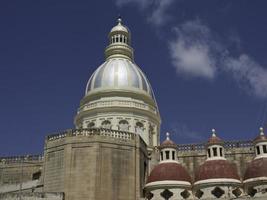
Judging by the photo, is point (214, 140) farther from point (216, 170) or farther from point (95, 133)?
point (95, 133)

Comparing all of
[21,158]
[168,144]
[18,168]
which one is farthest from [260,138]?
[21,158]

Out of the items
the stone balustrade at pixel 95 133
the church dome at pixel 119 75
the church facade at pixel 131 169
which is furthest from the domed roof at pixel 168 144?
the church dome at pixel 119 75

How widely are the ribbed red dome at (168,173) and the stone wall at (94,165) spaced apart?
1.55 metres

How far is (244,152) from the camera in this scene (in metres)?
47.2

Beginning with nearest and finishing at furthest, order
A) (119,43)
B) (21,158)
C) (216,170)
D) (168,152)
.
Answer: (216,170), (168,152), (21,158), (119,43)

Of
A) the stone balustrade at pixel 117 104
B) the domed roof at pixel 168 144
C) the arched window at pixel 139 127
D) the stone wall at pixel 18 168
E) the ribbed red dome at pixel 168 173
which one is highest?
the stone balustrade at pixel 117 104

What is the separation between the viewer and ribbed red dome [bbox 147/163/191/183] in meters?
43.1

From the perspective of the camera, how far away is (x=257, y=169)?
42.1 metres

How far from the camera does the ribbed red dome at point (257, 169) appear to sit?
41.6 meters

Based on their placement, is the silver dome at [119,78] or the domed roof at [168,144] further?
the silver dome at [119,78]

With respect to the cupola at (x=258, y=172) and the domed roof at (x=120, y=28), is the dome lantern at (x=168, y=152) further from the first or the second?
the domed roof at (x=120, y=28)

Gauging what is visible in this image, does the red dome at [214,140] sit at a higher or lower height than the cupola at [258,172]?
higher

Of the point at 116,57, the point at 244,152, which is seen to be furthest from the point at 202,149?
the point at 116,57

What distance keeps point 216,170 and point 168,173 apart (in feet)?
14.0
